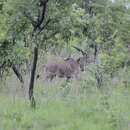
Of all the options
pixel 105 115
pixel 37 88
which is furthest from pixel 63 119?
pixel 37 88

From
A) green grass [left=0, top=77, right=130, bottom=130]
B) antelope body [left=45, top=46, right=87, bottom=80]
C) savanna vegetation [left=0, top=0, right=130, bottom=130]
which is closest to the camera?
green grass [left=0, top=77, right=130, bottom=130]

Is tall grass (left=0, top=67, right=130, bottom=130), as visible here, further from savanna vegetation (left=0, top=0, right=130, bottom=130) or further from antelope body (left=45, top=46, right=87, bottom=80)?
antelope body (left=45, top=46, right=87, bottom=80)

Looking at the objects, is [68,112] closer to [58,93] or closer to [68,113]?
[68,113]

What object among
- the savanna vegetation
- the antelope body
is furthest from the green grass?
the antelope body

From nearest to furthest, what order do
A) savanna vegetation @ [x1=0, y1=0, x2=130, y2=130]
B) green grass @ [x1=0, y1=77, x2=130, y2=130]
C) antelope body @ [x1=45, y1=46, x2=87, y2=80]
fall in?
green grass @ [x1=0, y1=77, x2=130, y2=130] < savanna vegetation @ [x1=0, y1=0, x2=130, y2=130] < antelope body @ [x1=45, y1=46, x2=87, y2=80]

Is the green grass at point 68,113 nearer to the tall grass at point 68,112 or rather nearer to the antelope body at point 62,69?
the tall grass at point 68,112

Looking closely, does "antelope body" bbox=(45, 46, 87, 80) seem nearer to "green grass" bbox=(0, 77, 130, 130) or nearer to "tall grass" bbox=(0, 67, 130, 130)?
"tall grass" bbox=(0, 67, 130, 130)

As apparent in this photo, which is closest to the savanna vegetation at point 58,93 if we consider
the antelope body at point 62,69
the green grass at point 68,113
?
the green grass at point 68,113

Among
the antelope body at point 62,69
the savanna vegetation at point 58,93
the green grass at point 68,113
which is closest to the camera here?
the green grass at point 68,113

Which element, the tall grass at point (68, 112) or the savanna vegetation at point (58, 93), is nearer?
the tall grass at point (68, 112)

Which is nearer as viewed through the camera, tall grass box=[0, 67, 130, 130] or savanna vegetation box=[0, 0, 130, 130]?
tall grass box=[0, 67, 130, 130]

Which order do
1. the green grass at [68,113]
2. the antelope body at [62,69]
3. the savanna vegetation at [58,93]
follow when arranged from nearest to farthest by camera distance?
the green grass at [68,113], the savanna vegetation at [58,93], the antelope body at [62,69]

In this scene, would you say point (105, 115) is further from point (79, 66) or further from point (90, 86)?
point (79, 66)

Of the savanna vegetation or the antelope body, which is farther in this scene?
the antelope body
